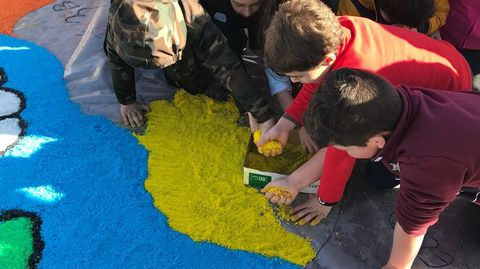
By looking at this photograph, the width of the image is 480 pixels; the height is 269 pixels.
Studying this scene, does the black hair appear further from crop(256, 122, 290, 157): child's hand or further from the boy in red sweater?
crop(256, 122, 290, 157): child's hand

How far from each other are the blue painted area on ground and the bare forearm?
0.84 ft

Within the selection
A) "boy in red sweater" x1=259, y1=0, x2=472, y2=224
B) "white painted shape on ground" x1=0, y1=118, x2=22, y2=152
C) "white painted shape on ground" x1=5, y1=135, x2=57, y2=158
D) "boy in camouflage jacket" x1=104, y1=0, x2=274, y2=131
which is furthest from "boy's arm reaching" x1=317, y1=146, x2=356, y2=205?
"white painted shape on ground" x1=0, y1=118, x2=22, y2=152

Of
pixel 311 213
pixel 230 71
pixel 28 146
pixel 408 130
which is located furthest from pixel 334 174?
pixel 28 146

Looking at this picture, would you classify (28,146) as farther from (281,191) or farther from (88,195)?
(281,191)

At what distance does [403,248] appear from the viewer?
103 centimetres

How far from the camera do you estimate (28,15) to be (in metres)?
1.96

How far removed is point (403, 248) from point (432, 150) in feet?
0.93

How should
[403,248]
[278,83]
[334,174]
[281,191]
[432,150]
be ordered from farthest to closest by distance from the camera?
1. [278,83]
2. [281,191]
3. [334,174]
4. [403,248]
5. [432,150]

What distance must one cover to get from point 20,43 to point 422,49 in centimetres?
148

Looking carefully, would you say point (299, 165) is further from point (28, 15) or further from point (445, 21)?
point (28, 15)

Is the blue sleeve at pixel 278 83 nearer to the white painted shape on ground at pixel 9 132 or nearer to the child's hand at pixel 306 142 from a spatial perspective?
the child's hand at pixel 306 142

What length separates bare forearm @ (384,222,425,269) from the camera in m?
1.00

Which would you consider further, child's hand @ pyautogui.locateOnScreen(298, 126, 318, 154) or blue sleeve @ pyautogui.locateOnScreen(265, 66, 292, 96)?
blue sleeve @ pyautogui.locateOnScreen(265, 66, 292, 96)

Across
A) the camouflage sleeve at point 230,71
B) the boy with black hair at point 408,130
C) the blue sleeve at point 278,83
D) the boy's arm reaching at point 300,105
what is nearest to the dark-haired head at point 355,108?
the boy with black hair at point 408,130
